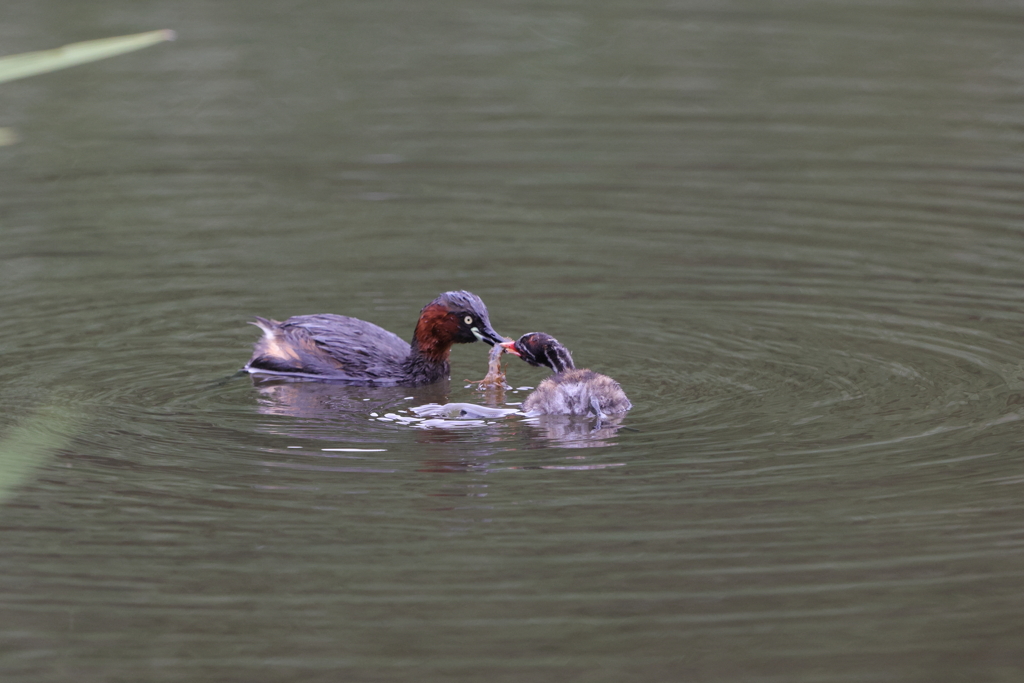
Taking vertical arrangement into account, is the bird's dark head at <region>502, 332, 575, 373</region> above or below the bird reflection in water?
above

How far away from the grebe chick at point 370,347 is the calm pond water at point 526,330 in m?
0.22

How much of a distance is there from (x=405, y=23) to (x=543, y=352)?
9.06 meters

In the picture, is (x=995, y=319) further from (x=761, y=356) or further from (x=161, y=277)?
(x=161, y=277)

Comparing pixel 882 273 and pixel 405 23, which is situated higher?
pixel 405 23

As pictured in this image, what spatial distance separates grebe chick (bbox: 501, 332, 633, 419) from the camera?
6754 millimetres

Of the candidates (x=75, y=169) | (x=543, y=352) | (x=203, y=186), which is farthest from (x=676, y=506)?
(x=75, y=169)

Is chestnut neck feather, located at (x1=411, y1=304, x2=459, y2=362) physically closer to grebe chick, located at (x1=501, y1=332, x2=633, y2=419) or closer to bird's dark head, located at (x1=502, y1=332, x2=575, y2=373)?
bird's dark head, located at (x1=502, y1=332, x2=575, y2=373)

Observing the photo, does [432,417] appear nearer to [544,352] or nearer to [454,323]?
[544,352]

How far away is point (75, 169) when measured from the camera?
11648 mm

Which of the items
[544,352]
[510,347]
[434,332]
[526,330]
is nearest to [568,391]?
[544,352]

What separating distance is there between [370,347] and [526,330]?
0.98 m

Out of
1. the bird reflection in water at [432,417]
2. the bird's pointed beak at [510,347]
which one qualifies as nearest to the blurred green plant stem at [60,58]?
the bird reflection in water at [432,417]

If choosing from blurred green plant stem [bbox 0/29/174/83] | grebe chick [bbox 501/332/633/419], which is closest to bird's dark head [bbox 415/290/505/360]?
grebe chick [bbox 501/332/633/419]

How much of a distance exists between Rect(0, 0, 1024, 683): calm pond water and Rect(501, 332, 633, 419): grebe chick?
0.19 m
